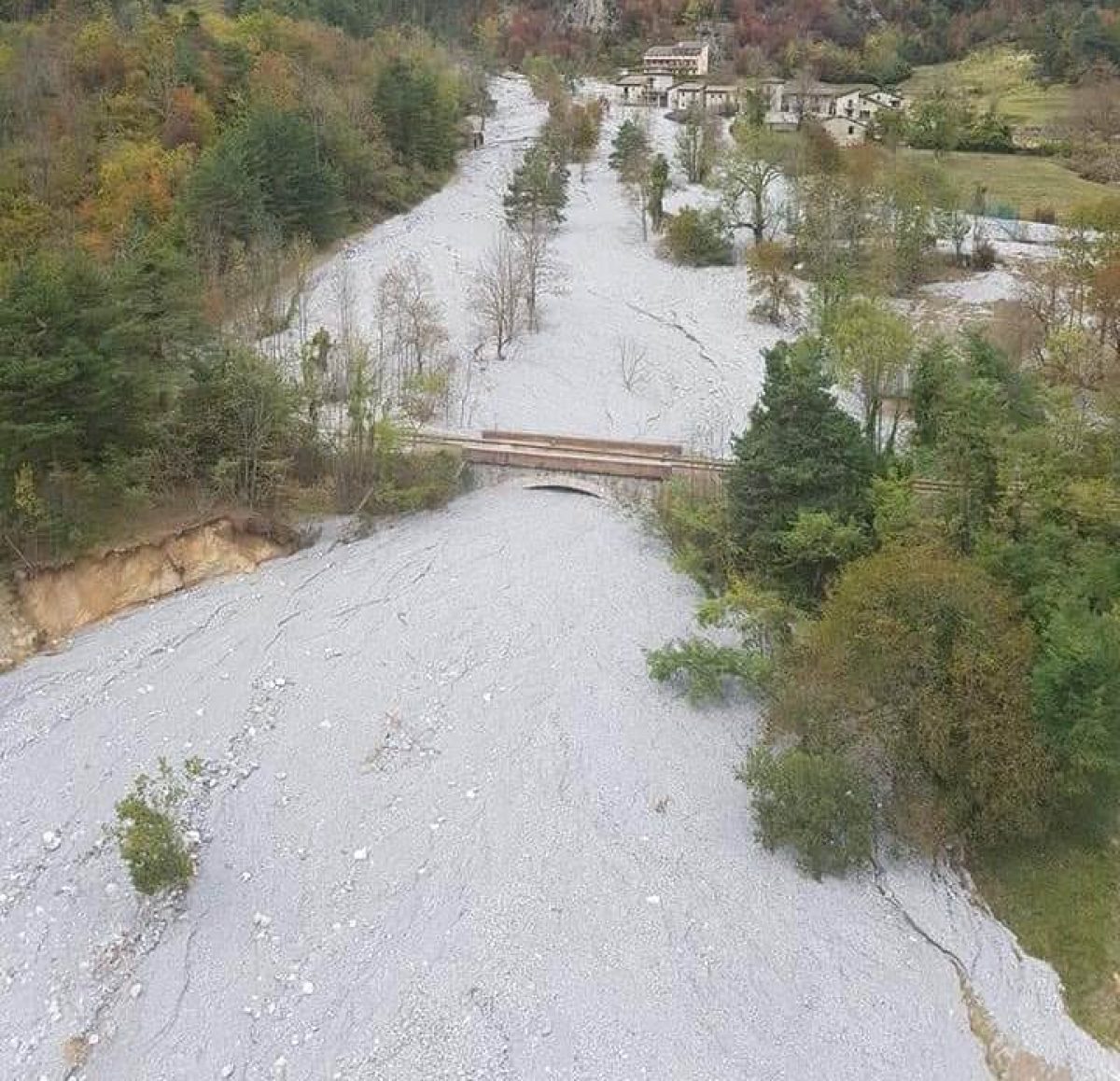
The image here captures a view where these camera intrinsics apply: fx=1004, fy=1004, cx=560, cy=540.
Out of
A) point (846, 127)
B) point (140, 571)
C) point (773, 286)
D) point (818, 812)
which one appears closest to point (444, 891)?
point (818, 812)

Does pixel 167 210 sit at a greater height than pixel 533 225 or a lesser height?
greater

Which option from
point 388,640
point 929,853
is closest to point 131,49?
point 388,640

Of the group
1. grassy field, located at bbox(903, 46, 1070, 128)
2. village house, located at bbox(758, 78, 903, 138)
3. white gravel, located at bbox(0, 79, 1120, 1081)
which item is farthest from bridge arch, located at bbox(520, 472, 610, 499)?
grassy field, located at bbox(903, 46, 1070, 128)

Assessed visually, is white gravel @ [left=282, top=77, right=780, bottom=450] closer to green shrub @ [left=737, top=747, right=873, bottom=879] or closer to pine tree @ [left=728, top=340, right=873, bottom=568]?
pine tree @ [left=728, top=340, right=873, bottom=568]

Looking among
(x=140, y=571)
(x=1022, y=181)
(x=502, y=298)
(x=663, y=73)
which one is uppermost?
(x=502, y=298)

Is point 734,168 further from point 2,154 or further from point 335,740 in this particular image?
point 335,740

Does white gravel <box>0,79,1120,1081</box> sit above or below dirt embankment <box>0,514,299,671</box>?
above

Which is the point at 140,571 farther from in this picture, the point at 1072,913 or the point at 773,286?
the point at 773,286
